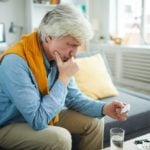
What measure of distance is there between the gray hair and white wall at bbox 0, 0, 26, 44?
2692 mm

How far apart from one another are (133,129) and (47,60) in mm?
873

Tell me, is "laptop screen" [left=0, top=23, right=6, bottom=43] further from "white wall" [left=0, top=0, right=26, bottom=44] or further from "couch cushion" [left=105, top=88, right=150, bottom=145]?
"couch cushion" [left=105, top=88, right=150, bottom=145]

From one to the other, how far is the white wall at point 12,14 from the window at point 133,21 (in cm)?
134

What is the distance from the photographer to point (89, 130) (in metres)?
1.42

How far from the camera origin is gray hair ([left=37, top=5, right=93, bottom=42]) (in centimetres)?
122

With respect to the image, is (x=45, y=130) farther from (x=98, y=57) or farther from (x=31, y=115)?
(x=98, y=57)

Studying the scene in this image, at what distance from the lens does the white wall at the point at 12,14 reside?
3.76 m

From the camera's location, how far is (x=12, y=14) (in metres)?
3.83

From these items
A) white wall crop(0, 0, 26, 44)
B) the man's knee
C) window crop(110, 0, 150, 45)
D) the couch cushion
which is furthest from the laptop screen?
the man's knee

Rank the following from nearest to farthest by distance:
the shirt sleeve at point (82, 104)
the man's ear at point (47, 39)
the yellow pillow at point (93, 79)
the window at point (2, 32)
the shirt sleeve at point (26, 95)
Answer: the shirt sleeve at point (26, 95) → the man's ear at point (47, 39) → the shirt sleeve at point (82, 104) → the yellow pillow at point (93, 79) → the window at point (2, 32)

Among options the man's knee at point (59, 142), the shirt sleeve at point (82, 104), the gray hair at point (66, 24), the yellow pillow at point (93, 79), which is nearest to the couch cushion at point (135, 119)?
the yellow pillow at point (93, 79)

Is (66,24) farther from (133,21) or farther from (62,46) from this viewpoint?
(133,21)

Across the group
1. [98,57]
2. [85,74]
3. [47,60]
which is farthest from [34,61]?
[98,57]

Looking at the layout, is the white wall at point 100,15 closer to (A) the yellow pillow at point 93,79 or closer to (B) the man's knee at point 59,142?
(A) the yellow pillow at point 93,79
